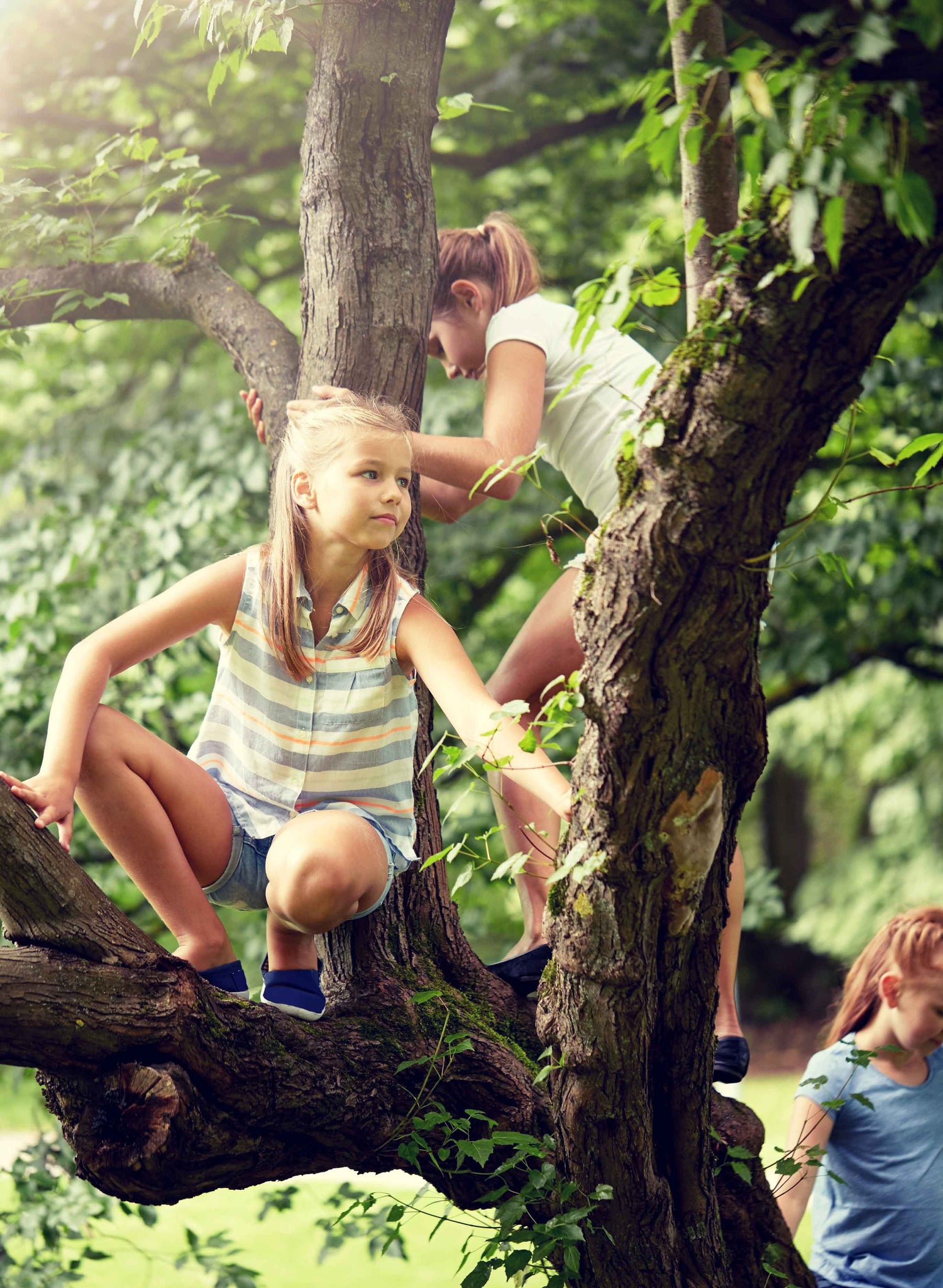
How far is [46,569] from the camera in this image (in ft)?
16.0

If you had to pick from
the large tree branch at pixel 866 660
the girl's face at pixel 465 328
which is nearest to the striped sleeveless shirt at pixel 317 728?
the girl's face at pixel 465 328

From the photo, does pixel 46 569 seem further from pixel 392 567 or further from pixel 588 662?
pixel 588 662

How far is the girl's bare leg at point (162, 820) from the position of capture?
2104 millimetres

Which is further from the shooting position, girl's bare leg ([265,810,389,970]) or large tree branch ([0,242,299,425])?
large tree branch ([0,242,299,425])

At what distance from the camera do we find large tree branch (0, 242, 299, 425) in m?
3.03

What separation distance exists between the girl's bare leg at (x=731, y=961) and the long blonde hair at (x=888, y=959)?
0.52 metres

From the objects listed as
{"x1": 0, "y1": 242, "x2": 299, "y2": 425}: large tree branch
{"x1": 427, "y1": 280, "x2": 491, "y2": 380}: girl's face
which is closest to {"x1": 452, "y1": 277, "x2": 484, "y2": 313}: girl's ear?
{"x1": 427, "y1": 280, "x2": 491, "y2": 380}: girl's face

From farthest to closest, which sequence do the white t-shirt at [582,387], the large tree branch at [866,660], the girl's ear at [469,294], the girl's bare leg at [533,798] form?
the large tree branch at [866,660], the girl's ear at [469,294], the girl's bare leg at [533,798], the white t-shirt at [582,387]

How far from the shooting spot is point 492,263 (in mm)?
2785

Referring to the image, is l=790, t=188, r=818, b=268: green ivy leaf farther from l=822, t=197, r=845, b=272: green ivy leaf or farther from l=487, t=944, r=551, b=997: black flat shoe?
l=487, t=944, r=551, b=997: black flat shoe

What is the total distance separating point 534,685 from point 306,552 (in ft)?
2.08

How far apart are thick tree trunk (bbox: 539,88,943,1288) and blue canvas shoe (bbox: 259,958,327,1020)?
0.43m

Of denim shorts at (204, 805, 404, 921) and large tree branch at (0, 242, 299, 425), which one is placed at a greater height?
large tree branch at (0, 242, 299, 425)

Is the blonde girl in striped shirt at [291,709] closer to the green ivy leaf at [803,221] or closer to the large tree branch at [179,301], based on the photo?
the large tree branch at [179,301]
